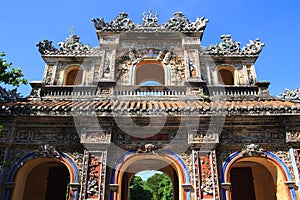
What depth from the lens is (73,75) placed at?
47.1ft

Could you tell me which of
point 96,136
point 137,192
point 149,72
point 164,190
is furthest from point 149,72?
point 164,190

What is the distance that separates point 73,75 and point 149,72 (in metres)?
3.97

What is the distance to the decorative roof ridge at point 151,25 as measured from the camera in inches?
549

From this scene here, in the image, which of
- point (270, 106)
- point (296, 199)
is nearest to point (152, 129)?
point (270, 106)

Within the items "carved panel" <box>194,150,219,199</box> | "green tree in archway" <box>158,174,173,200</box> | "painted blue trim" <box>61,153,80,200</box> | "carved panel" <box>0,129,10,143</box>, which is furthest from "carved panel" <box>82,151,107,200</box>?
"green tree in archway" <box>158,174,173,200</box>

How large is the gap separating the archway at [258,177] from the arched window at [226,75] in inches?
177

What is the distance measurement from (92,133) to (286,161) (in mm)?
6828

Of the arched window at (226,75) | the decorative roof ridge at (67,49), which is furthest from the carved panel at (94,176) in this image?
the arched window at (226,75)

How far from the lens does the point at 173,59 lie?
13.5 m

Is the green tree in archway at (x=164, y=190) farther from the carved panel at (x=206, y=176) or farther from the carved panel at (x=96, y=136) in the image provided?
the carved panel at (x=96, y=136)

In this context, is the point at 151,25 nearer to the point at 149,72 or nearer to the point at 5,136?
the point at 149,72

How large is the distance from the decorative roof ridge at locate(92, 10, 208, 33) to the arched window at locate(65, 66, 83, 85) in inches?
90.9

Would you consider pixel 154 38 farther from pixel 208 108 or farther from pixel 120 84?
pixel 208 108

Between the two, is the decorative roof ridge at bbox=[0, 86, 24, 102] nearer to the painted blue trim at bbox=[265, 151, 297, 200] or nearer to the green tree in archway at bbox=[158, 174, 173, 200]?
the painted blue trim at bbox=[265, 151, 297, 200]
